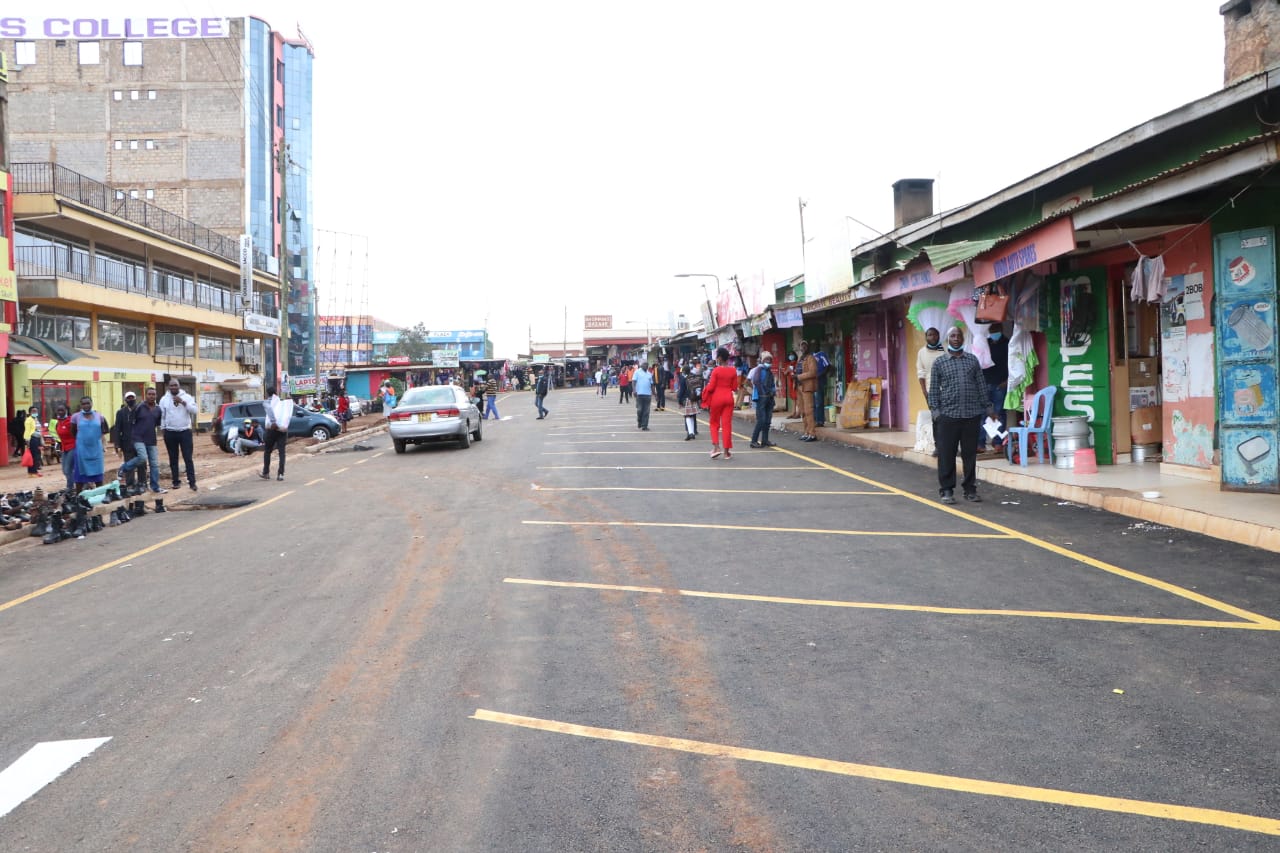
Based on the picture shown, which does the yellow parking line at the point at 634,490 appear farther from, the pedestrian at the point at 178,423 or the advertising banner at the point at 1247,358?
the pedestrian at the point at 178,423

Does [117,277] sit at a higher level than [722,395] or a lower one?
higher

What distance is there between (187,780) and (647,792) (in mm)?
1921

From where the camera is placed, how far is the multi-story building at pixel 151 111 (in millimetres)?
63781

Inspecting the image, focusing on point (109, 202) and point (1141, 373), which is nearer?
point (1141, 373)

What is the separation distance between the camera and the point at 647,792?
3508 mm

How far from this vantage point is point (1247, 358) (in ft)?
31.1

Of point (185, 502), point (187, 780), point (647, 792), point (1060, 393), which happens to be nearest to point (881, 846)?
point (647, 792)

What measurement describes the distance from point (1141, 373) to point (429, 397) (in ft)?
48.4

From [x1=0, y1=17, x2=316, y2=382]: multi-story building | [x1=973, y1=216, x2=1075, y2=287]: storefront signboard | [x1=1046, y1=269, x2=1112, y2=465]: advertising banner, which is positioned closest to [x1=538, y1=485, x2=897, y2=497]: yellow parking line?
[x1=973, y1=216, x2=1075, y2=287]: storefront signboard

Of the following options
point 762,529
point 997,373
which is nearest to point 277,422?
point 762,529

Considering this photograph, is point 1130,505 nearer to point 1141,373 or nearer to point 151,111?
point 1141,373

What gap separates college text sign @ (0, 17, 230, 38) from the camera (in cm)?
6519

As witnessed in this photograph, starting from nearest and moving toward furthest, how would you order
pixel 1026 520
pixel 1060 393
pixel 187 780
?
pixel 187 780
pixel 1026 520
pixel 1060 393

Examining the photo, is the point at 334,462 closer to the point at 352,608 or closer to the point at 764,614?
the point at 352,608
